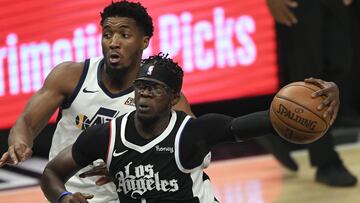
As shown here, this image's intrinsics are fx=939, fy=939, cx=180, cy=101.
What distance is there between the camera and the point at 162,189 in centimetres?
399

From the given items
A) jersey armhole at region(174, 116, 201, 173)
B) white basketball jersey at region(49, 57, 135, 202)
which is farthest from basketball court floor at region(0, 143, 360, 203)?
jersey armhole at region(174, 116, 201, 173)

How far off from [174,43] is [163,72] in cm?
354

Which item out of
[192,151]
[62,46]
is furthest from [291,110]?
[62,46]

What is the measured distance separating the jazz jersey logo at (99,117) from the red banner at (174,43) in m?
2.75

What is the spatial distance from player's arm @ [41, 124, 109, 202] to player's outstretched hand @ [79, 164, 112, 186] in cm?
19

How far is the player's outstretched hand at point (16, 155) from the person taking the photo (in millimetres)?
4054

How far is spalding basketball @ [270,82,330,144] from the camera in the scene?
12.3ft

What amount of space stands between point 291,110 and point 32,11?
12.7ft

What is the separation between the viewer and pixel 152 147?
397 cm

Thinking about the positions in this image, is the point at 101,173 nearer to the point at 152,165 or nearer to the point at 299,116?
the point at 152,165

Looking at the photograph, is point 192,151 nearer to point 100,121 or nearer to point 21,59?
point 100,121

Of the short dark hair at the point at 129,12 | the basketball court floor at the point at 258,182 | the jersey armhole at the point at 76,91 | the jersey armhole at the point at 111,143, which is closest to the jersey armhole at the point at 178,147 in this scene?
the jersey armhole at the point at 111,143

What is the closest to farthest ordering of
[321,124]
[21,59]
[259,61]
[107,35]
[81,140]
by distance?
1. [321,124]
2. [81,140]
3. [107,35]
4. [21,59]
5. [259,61]

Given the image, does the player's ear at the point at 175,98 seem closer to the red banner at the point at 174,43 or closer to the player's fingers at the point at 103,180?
the player's fingers at the point at 103,180
